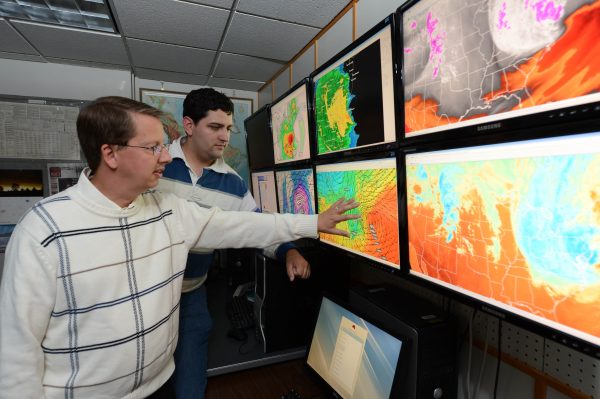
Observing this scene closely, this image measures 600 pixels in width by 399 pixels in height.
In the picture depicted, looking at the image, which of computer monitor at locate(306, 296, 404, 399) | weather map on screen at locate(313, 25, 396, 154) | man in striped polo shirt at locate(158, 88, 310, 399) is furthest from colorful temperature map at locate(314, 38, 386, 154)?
computer monitor at locate(306, 296, 404, 399)

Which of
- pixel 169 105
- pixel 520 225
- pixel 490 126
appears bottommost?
pixel 520 225

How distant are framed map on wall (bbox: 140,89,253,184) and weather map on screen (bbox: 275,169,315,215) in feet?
4.53

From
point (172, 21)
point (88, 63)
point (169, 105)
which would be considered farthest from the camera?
point (169, 105)

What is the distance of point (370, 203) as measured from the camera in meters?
1.06

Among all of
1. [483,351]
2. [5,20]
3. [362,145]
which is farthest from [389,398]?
[5,20]

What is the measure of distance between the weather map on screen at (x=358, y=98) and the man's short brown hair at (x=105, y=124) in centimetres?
68

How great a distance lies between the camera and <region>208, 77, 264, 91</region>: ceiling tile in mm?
2818

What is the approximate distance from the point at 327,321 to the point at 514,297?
655 mm

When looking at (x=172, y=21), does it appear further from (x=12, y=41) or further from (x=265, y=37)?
(x=12, y=41)

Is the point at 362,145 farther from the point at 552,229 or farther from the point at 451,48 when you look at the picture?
the point at 552,229

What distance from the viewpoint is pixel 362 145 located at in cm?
107

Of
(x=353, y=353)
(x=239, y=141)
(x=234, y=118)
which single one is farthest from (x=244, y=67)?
(x=353, y=353)

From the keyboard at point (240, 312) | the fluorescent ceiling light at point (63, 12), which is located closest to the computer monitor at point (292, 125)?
the keyboard at point (240, 312)

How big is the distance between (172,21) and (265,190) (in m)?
1.09
